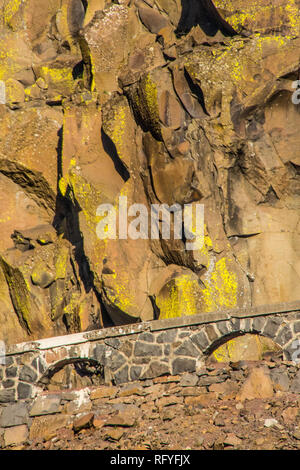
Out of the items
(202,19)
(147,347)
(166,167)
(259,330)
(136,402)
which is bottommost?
(136,402)

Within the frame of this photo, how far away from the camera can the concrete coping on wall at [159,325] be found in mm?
10938

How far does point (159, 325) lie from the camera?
1125 centimetres

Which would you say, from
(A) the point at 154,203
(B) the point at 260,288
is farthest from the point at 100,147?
(B) the point at 260,288

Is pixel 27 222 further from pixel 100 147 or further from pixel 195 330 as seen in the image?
pixel 195 330

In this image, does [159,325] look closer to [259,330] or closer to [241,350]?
[259,330]

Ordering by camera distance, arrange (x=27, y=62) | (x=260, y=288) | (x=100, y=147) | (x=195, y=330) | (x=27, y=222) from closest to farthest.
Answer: (x=195, y=330), (x=260, y=288), (x=100, y=147), (x=27, y=222), (x=27, y=62)

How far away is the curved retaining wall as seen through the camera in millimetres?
10914


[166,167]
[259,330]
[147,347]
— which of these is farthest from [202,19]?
[147,347]

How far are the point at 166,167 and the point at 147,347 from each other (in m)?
7.15

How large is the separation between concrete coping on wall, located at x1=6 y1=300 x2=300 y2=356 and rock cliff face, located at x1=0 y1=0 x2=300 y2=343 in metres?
5.00

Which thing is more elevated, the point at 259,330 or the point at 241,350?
the point at 241,350

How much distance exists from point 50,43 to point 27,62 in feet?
3.20

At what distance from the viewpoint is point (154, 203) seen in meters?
17.5

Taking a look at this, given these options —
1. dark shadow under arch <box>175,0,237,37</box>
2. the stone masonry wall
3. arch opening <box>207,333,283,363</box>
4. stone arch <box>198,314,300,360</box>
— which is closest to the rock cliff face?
dark shadow under arch <box>175,0,237,37</box>
